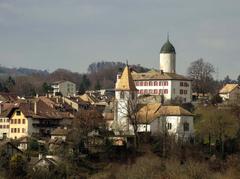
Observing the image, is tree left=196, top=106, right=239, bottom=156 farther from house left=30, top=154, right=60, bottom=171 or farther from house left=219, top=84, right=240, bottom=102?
house left=219, top=84, right=240, bottom=102

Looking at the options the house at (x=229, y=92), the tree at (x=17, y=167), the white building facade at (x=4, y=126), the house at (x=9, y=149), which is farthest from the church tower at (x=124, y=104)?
the house at (x=229, y=92)

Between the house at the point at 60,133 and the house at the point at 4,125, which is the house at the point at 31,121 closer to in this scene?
the house at the point at 4,125

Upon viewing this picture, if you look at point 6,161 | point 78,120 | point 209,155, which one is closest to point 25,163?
point 6,161

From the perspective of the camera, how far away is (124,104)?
6072 cm

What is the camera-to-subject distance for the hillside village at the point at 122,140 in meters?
49.3

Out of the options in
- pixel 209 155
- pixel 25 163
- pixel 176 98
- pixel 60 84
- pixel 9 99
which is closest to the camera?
pixel 25 163

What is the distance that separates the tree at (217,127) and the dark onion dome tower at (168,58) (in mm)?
18184

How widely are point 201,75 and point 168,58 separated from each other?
9716 millimetres

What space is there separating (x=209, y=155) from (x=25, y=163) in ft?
47.8

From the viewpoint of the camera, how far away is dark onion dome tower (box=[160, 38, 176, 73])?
76875mm

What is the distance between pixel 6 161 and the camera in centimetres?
4981

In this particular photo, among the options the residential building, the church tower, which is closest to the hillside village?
the church tower

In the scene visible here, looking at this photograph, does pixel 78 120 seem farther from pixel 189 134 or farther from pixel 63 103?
pixel 63 103

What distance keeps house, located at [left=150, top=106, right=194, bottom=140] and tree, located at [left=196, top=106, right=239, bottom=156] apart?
87 centimetres
